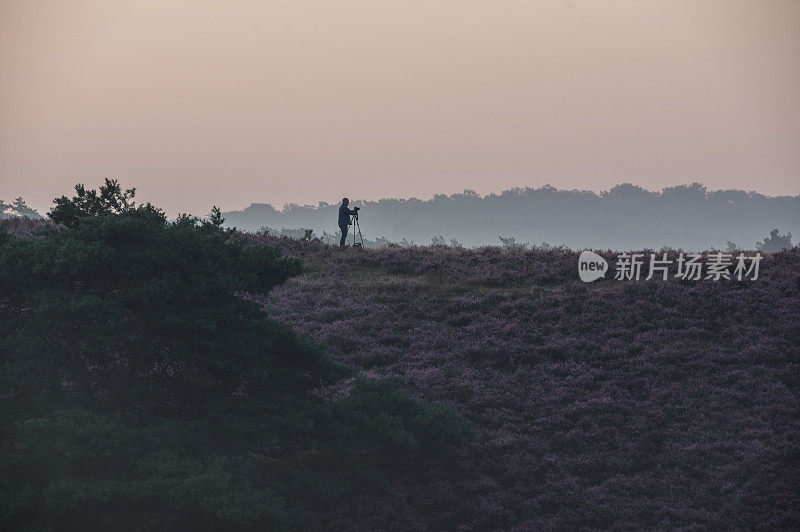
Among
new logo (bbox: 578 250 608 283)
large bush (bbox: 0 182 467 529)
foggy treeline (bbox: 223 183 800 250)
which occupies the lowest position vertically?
large bush (bbox: 0 182 467 529)

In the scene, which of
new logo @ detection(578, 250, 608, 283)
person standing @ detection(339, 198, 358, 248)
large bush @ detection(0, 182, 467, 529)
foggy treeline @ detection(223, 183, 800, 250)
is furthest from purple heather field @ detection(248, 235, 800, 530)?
foggy treeline @ detection(223, 183, 800, 250)

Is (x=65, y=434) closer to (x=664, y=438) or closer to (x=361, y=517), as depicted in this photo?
(x=361, y=517)

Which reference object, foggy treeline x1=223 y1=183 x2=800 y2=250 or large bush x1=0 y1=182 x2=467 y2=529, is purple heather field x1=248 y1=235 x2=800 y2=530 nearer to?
large bush x1=0 y1=182 x2=467 y2=529

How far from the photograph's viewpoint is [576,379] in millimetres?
19625

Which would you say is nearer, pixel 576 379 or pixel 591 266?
pixel 576 379

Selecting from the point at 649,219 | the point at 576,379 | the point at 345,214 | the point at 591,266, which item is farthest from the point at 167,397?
the point at 649,219

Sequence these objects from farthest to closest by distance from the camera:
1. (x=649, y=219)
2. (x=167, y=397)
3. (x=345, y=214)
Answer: (x=649, y=219) → (x=345, y=214) → (x=167, y=397)

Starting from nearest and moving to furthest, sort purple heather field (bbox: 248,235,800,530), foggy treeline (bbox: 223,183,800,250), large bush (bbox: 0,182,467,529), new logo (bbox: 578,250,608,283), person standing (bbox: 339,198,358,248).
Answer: large bush (bbox: 0,182,467,529) < purple heather field (bbox: 248,235,800,530) < new logo (bbox: 578,250,608,283) < person standing (bbox: 339,198,358,248) < foggy treeline (bbox: 223,183,800,250)

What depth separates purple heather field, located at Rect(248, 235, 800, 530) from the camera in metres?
14.5

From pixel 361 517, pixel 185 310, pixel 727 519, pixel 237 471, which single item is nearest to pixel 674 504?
pixel 727 519

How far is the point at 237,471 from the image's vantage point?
42.3ft

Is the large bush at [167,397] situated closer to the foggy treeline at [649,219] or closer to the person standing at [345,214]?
the person standing at [345,214]

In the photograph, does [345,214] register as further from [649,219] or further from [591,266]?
[649,219]

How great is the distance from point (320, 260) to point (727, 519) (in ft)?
69.0
